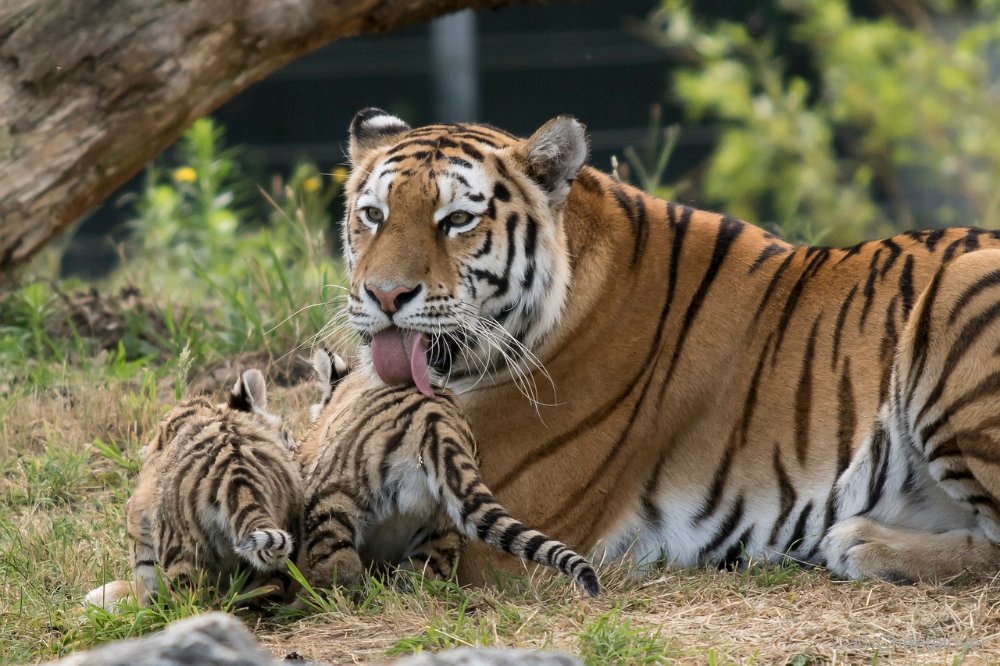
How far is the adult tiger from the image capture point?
3906mm

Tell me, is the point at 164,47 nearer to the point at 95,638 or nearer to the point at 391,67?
the point at 95,638

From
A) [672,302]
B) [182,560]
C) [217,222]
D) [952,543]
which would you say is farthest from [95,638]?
[217,222]

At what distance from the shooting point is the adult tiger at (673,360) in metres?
3.91

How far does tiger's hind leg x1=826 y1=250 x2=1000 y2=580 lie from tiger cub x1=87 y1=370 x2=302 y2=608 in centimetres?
155

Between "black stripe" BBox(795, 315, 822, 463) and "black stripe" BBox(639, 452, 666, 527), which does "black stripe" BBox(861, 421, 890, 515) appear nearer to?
"black stripe" BBox(795, 315, 822, 463)

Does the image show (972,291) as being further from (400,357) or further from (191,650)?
(191,650)

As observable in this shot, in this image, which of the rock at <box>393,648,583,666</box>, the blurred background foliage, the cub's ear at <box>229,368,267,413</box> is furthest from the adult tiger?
the blurred background foliage

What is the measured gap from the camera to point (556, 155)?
13.5ft

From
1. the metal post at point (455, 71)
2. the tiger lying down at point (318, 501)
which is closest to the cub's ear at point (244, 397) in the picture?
the tiger lying down at point (318, 501)

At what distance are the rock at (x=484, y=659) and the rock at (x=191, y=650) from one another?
0.25 meters

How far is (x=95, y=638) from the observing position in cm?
343

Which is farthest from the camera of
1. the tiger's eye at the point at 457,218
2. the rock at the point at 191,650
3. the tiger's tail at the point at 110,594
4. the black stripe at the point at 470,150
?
the black stripe at the point at 470,150

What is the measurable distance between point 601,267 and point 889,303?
0.84 metres

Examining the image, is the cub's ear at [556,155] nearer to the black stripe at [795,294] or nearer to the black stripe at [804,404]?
the black stripe at [795,294]
